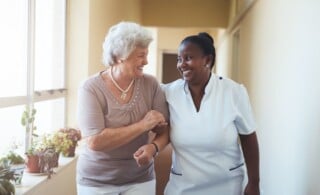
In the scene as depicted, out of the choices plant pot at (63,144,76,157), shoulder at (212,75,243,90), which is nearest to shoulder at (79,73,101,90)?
shoulder at (212,75,243,90)

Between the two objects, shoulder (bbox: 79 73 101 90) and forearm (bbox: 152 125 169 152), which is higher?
shoulder (bbox: 79 73 101 90)

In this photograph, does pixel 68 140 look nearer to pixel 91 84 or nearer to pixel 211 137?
pixel 91 84

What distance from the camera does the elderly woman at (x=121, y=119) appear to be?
166 cm

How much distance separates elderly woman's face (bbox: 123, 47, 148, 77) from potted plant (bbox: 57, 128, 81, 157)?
1120 millimetres

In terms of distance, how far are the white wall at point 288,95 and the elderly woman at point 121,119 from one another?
0.64 meters

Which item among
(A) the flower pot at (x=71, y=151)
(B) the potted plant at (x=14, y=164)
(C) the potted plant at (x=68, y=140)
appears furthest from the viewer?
(A) the flower pot at (x=71, y=151)

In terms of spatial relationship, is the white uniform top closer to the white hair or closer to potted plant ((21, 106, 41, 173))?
the white hair

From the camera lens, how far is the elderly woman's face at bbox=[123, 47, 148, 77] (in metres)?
1.71

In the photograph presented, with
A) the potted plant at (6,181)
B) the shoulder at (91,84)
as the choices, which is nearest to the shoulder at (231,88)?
the shoulder at (91,84)

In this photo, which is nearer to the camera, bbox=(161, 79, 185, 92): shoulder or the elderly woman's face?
the elderly woman's face

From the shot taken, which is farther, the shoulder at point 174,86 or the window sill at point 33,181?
the window sill at point 33,181

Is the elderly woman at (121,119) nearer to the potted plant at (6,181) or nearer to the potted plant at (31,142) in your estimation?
the potted plant at (6,181)

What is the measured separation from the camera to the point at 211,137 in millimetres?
1691

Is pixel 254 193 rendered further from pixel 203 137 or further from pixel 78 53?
pixel 78 53
